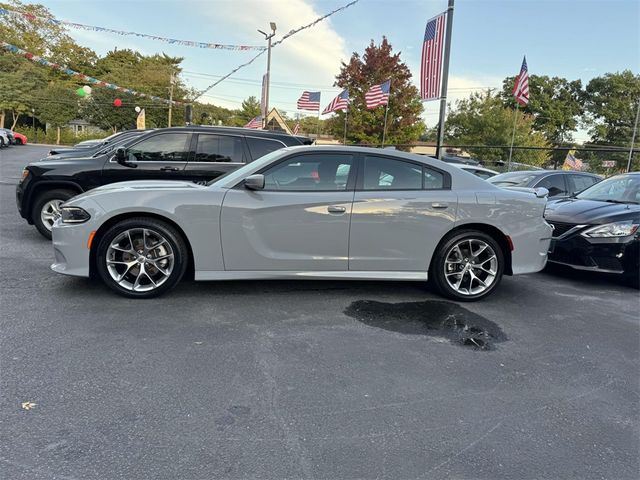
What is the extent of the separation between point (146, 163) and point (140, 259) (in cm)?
285

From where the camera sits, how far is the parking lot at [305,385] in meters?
2.26

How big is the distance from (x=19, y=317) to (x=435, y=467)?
133 inches

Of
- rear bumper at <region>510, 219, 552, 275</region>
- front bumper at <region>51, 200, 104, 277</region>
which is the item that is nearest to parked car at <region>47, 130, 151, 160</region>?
front bumper at <region>51, 200, 104, 277</region>

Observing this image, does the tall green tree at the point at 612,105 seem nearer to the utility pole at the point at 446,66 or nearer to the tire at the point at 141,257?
the utility pole at the point at 446,66

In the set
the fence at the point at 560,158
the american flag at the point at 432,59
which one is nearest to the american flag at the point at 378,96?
the fence at the point at 560,158

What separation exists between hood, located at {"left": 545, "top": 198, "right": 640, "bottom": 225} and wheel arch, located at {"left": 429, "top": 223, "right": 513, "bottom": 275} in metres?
1.77

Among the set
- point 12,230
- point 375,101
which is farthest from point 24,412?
point 375,101

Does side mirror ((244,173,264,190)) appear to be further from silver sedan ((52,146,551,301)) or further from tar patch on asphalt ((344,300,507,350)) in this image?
tar patch on asphalt ((344,300,507,350))

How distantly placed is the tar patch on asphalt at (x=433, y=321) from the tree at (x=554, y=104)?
2361 inches

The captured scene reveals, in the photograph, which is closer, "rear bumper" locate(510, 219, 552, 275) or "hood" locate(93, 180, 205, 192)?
"hood" locate(93, 180, 205, 192)

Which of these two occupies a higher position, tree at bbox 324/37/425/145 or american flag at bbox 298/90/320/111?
tree at bbox 324/37/425/145

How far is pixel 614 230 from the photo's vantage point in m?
5.73

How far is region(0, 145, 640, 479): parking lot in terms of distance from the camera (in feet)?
7.40

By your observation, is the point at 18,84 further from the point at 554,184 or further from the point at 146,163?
the point at 554,184
